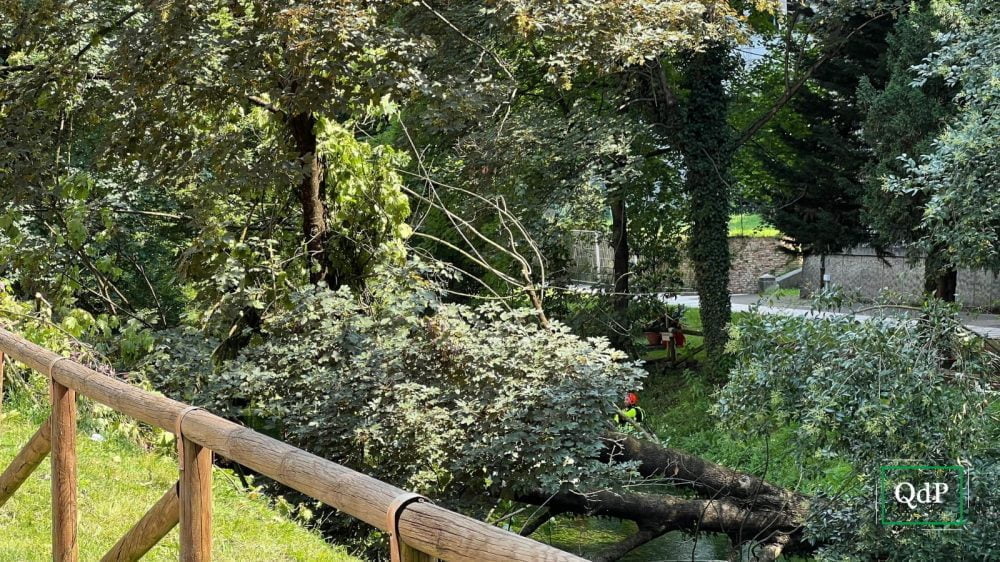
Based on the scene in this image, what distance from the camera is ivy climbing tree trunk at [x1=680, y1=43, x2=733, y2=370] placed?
17.2 m

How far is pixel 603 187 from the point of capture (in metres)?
15.5

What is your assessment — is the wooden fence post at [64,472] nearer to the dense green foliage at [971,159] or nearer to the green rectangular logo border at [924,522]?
the green rectangular logo border at [924,522]

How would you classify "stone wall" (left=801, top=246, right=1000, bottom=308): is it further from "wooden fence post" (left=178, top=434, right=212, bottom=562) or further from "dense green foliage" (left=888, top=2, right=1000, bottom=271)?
"wooden fence post" (left=178, top=434, right=212, bottom=562)

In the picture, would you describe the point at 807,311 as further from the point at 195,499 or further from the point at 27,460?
the point at 195,499

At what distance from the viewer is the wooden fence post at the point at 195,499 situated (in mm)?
2787

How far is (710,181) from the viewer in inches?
688

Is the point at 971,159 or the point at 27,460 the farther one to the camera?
the point at 971,159

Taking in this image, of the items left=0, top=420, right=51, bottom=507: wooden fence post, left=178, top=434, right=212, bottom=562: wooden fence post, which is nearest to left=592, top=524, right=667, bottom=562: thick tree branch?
left=0, top=420, right=51, bottom=507: wooden fence post

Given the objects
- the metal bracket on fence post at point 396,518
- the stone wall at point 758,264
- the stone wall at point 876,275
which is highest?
the metal bracket on fence post at point 396,518

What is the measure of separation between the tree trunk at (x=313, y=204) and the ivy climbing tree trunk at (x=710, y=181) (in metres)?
8.96

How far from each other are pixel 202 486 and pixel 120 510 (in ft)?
9.30

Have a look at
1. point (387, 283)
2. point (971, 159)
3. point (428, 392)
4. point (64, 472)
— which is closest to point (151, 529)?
point (64, 472)

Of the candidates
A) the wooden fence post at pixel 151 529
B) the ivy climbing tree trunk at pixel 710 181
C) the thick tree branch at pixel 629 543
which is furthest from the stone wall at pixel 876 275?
the wooden fence post at pixel 151 529

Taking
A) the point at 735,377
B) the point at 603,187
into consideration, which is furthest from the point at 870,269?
the point at 735,377
